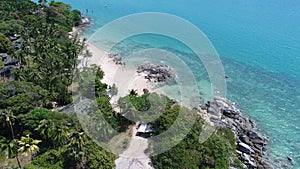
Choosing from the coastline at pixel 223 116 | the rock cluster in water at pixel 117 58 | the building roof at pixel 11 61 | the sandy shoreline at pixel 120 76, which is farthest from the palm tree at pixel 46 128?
the rock cluster in water at pixel 117 58

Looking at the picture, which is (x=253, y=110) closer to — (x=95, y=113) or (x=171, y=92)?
(x=171, y=92)

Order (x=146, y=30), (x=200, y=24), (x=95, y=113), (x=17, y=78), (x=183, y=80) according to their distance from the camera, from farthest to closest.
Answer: (x=200, y=24) < (x=146, y=30) < (x=183, y=80) < (x=17, y=78) < (x=95, y=113)

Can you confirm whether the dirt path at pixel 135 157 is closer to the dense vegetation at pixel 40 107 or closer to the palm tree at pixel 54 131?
the dense vegetation at pixel 40 107

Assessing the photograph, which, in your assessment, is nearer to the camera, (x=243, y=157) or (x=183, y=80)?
(x=243, y=157)

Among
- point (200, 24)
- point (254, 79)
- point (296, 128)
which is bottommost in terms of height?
point (296, 128)

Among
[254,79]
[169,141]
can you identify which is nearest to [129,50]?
[254,79]

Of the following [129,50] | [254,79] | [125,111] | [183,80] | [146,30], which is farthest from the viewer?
[146,30]

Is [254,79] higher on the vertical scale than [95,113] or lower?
higher
